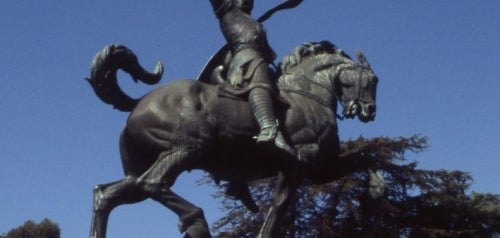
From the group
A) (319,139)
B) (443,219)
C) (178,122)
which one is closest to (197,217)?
(178,122)

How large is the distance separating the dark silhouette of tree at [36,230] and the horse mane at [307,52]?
22321mm

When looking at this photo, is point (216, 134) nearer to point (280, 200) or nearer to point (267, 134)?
point (267, 134)

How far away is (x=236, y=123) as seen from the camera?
731 cm

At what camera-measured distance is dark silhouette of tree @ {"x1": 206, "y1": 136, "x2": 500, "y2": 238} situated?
30125mm

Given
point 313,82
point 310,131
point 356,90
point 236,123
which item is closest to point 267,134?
point 236,123

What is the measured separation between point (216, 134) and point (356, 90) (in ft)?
5.15

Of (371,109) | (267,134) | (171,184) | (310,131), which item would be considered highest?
(371,109)

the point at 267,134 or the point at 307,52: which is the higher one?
the point at 307,52

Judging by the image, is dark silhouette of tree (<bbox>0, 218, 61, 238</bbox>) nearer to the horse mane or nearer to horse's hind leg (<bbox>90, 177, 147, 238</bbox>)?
the horse mane

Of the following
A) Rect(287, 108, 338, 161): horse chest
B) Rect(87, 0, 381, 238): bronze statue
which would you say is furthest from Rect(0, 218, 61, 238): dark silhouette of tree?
Rect(287, 108, 338, 161): horse chest

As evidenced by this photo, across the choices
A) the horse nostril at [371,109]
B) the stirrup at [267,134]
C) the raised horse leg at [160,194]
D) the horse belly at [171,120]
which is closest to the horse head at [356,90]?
the horse nostril at [371,109]

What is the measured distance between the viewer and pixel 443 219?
34656 millimetres

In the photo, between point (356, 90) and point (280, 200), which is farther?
point (356, 90)

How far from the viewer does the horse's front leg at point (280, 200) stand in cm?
732
